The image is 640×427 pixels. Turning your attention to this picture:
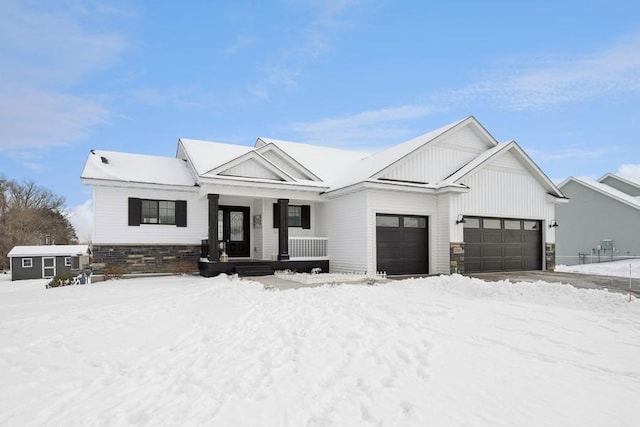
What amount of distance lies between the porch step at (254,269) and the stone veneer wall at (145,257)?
7.70ft

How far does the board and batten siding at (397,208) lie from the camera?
13.1 meters

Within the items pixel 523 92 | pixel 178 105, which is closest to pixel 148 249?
pixel 178 105

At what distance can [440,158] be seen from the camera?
48.9 feet

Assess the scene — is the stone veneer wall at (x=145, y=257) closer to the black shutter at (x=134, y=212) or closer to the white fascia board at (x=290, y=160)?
the black shutter at (x=134, y=212)

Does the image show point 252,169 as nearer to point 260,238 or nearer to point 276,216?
point 276,216

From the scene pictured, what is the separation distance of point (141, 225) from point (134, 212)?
1.78ft

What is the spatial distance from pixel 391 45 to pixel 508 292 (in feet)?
34.5

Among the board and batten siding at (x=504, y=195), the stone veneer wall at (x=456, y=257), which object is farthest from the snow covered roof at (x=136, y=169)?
the board and batten siding at (x=504, y=195)

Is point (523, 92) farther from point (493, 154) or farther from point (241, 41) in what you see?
point (241, 41)

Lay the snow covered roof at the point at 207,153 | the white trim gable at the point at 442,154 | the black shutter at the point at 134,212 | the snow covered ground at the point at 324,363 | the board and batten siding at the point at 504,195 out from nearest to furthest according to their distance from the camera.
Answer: the snow covered ground at the point at 324,363 → the black shutter at the point at 134,212 → the snow covered roof at the point at 207,153 → the white trim gable at the point at 442,154 → the board and batten siding at the point at 504,195

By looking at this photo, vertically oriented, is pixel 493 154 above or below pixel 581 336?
above

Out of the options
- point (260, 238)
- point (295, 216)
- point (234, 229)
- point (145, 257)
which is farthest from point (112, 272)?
point (295, 216)

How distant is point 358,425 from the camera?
2.80m

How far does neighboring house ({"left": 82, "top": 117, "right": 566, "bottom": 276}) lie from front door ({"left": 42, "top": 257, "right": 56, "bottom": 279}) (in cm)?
2232
